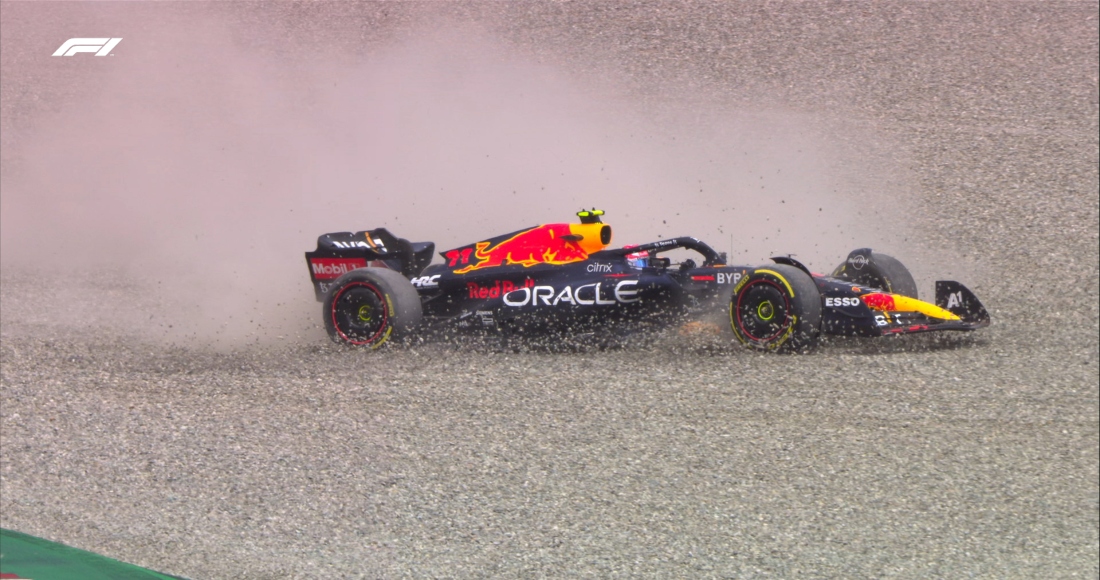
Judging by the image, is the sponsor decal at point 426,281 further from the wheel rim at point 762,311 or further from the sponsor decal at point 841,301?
the sponsor decal at point 841,301

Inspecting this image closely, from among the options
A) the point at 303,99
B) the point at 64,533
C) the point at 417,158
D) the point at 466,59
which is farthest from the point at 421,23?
the point at 64,533

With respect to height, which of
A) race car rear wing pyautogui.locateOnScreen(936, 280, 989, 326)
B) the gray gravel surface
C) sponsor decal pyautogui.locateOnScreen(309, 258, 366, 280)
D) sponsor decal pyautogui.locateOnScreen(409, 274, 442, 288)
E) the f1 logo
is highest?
the f1 logo

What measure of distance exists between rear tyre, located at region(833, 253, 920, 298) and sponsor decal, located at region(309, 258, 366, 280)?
410 cm

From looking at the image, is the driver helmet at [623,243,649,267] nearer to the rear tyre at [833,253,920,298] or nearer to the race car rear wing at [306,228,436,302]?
the rear tyre at [833,253,920,298]

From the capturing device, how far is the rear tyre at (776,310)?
7270mm

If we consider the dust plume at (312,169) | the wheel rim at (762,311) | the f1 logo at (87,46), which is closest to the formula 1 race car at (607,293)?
the wheel rim at (762,311)

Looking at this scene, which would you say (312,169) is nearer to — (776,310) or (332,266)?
(332,266)

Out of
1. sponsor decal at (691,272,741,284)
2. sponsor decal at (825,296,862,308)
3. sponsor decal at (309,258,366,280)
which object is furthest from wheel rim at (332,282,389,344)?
sponsor decal at (825,296,862,308)

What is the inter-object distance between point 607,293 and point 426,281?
1661mm

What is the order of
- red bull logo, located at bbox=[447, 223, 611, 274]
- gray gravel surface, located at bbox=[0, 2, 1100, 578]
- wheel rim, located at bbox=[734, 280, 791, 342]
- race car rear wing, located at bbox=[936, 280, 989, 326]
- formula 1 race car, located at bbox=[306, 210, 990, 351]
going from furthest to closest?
red bull logo, located at bbox=[447, 223, 611, 274]
race car rear wing, located at bbox=[936, 280, 989, 326]
formula 1 race car, located at bbox=[306, 210, 990, 351]
wheel rim, located at bbox=[734, 280, 791, 342]
gray gravel surface, located at bbox=[0, 2, 1100, 578]

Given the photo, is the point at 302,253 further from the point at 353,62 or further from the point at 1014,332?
the point at 1014,332

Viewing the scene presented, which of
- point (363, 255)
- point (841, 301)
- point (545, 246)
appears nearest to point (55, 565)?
point (545, 246)

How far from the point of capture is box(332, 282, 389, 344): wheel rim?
8477 mm

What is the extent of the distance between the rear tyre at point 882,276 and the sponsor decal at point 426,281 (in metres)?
3.28
